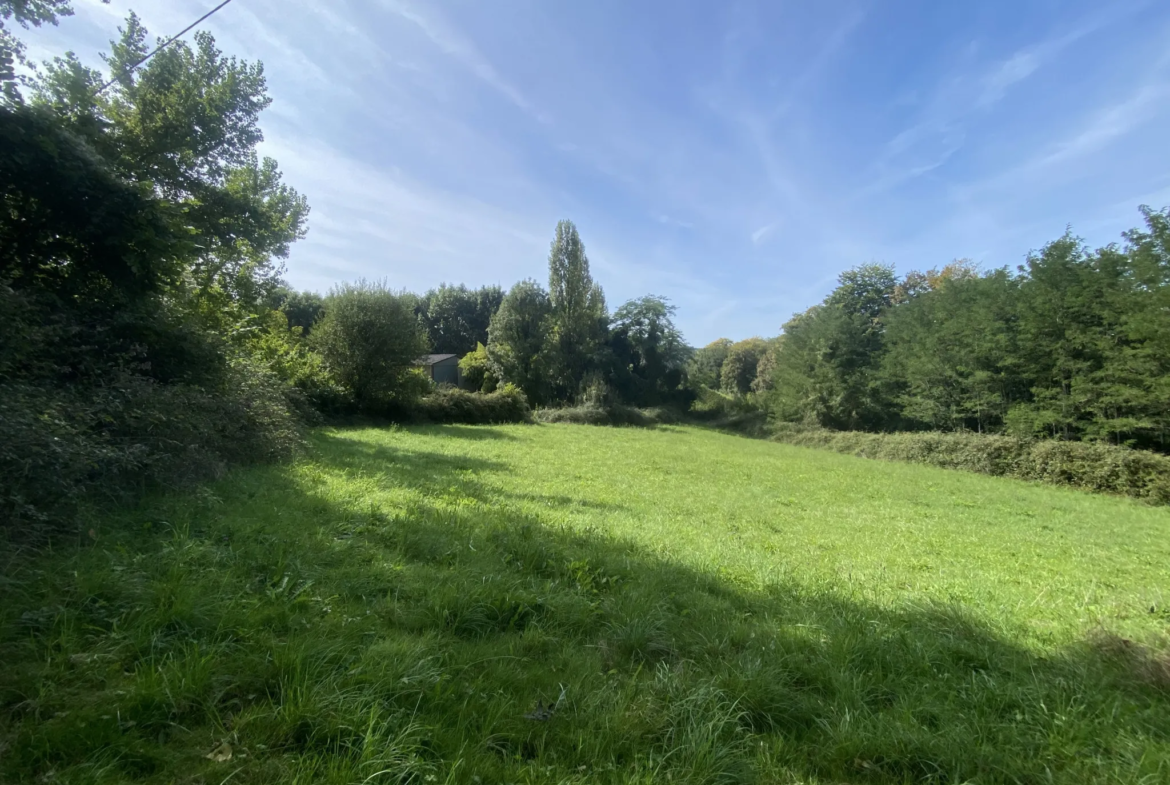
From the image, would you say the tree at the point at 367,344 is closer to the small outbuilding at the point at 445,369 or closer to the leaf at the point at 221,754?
the small outbuilding at the point at 445,369

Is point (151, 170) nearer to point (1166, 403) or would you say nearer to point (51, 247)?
point (51, 247)

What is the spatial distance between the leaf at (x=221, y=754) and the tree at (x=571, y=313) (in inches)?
Answer: 1305

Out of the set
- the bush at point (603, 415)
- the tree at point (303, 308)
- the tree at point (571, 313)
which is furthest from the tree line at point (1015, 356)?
the tree at point (303, 308)

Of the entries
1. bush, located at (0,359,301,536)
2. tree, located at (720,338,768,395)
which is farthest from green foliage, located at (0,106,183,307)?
tree, located at (720,338,768,395)

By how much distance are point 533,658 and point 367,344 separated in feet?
71.7

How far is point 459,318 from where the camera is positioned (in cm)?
4762

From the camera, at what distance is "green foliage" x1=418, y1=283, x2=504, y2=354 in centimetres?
4731

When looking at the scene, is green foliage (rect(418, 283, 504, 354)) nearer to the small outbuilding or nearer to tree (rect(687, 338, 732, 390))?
the small outbuilding

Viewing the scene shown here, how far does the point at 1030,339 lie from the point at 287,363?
2897 cm

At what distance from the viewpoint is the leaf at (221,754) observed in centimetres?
186

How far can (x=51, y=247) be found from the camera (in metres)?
7.02

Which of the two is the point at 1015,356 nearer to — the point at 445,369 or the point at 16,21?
the point at 16,21

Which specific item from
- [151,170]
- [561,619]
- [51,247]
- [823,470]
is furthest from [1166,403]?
[151,170]

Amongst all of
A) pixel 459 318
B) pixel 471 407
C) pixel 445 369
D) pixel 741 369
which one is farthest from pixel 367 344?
pixel 741 369
